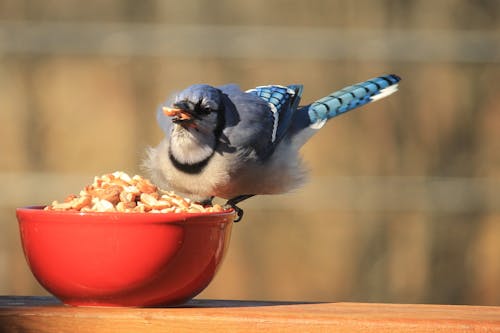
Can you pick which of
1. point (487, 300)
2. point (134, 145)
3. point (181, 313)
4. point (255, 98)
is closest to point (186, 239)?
point (181, 313)

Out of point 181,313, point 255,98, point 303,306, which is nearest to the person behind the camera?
point 181,313

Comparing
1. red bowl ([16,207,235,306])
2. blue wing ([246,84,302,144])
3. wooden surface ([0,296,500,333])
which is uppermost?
blue wing ([246,84,302,144])

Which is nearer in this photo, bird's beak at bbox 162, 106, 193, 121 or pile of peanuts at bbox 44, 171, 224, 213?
pile of peanuts at bbox 44, 171, 224, 213

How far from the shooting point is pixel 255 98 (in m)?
2.20

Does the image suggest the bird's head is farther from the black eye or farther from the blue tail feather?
the blue tail feather

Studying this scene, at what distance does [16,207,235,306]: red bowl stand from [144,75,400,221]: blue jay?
0.50 metres

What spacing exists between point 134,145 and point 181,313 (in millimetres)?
1880

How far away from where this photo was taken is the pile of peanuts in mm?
1284

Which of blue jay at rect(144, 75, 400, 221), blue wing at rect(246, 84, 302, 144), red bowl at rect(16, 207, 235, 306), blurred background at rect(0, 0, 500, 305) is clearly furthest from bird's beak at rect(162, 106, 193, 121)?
blurred background at rect(0, 0, 500, 305)

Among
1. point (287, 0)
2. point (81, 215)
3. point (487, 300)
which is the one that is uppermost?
point (287, 0)

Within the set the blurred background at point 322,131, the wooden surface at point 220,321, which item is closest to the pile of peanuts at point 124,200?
the wooden surface at point 220,321

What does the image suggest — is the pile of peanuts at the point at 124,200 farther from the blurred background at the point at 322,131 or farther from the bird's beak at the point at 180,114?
the blurred background at the point at 322,131

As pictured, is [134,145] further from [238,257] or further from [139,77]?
[238,257]

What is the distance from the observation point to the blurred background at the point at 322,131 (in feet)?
10.0
